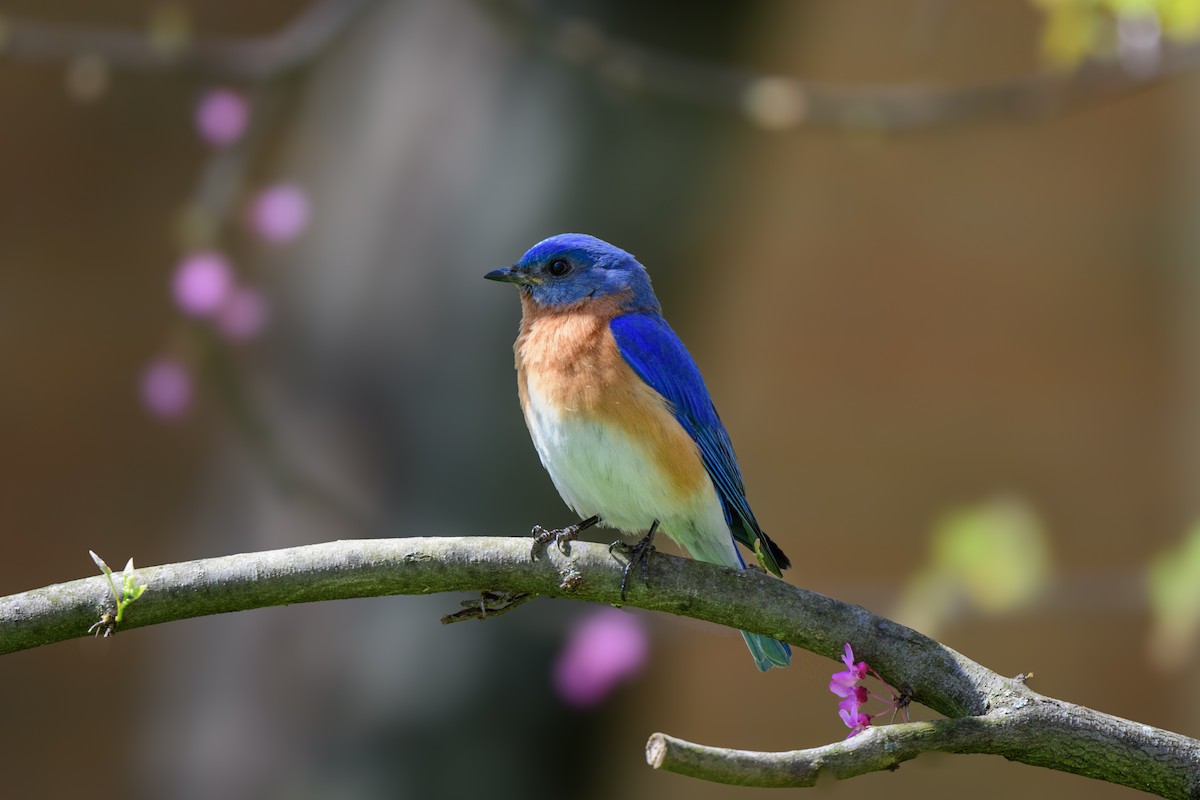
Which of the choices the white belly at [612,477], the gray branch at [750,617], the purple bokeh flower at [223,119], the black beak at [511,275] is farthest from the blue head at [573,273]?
the purple bokeh flower at [223,119]

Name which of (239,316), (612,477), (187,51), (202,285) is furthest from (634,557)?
(187,51)

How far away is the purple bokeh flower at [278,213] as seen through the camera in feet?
12.6

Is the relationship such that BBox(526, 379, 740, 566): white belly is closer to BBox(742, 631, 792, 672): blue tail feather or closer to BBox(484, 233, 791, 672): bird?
BBox(484, 233, 791, 672): bird

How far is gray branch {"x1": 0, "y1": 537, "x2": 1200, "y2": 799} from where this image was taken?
6.63 feet

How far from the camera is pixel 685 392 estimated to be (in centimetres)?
293

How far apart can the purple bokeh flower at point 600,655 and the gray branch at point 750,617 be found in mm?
1626

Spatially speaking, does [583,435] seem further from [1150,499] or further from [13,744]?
[1150,499]

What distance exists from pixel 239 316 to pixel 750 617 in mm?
2372

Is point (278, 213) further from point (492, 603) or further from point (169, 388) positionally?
point (492, 603)

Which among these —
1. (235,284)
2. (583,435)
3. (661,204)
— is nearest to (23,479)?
(235,284)

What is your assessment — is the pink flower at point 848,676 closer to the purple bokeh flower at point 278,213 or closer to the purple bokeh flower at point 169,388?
the purple bokeh flower at point 278,213

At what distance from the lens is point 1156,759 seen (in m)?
2.01

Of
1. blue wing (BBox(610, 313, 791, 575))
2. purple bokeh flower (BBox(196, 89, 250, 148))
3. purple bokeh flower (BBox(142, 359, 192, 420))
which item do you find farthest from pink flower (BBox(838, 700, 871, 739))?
purple bokeh flower (BBox(196, 89, 250, 148))

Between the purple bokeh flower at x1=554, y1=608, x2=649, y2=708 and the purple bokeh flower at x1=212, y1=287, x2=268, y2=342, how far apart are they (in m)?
1.31
